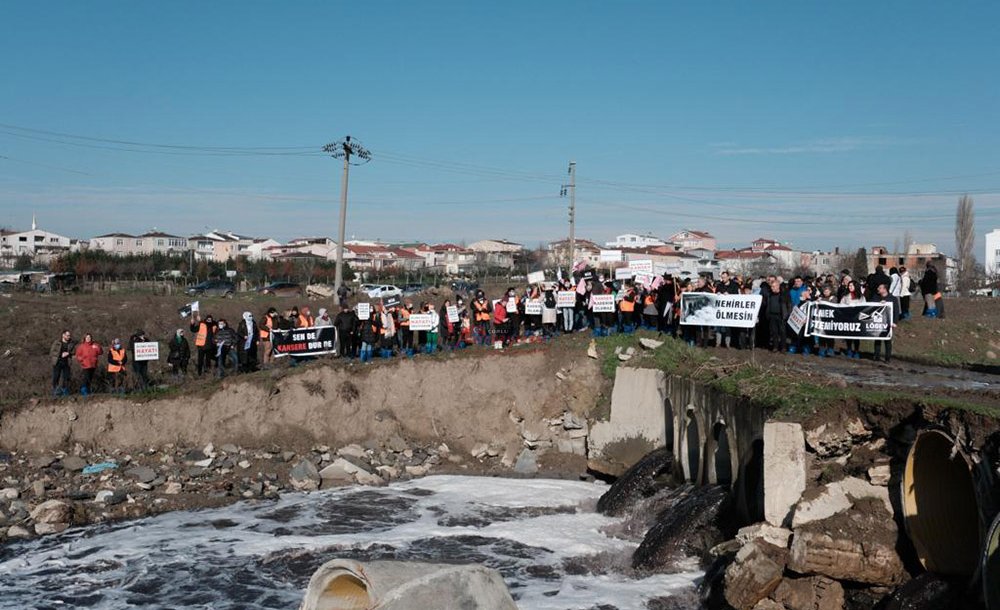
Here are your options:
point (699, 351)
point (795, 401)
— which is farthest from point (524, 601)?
point (699, 351)

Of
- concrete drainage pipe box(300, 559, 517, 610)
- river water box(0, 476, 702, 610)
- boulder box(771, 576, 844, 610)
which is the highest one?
concrete drainage pipe box(300, 559, 517, 610)

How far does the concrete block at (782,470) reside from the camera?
1430 cm

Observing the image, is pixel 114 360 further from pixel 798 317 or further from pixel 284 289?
pixel 284 289

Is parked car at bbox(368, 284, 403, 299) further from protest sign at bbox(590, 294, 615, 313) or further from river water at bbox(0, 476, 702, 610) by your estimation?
river water at bbox(0, 476, 702, 610)

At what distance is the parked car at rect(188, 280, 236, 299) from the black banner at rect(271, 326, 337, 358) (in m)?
32.3

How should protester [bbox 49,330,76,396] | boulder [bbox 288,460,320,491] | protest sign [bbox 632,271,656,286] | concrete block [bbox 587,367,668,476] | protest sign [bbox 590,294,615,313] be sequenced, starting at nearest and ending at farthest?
1. boulder [bbox 288,460,320,491]
2. concrete block [bbox 587,367,668,476]
3. protester [bbox 49,330,76,396]
4. protest sign [bbox 590,294,615,313]
5. protest sign [bbox 632,271,656,286]

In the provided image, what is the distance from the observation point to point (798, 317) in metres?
24.3

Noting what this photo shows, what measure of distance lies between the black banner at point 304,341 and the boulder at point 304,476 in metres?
4.99

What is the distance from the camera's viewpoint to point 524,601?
582 inches

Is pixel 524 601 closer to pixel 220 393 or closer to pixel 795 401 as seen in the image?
pixel 795 401

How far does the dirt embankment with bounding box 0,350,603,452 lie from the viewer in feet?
76.4

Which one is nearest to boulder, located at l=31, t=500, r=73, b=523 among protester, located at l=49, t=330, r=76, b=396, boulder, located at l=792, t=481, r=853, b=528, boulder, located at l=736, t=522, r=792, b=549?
protester, located at l=49, t=330, r=76, b=396

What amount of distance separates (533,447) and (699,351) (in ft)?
17.7

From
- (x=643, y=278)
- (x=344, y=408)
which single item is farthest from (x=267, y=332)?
(x=643, y=278)
